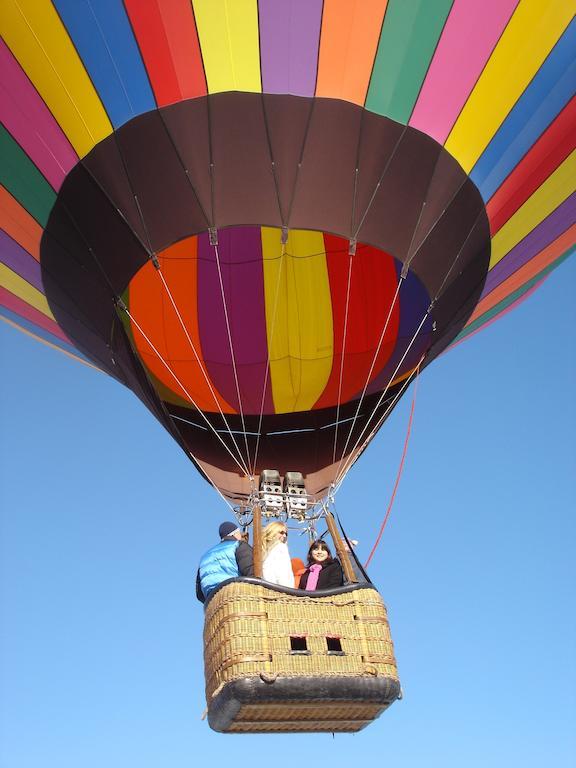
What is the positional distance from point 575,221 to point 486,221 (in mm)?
977

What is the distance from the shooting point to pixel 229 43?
4.29 metres

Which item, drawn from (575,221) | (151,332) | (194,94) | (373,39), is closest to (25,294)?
(151,332)

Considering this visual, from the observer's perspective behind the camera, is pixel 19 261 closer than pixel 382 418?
Yes

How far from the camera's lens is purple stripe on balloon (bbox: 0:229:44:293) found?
525 centimetres

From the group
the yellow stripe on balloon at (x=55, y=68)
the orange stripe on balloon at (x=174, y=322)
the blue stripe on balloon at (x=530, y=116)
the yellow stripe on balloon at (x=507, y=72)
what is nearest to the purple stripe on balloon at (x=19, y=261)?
the orange stripe on balloon at (x=174, y=322)

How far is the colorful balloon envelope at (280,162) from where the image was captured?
4332 mm

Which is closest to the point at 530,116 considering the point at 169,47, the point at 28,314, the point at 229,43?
the point at 229,43

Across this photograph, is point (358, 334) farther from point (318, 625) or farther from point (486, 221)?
point (318, 625)

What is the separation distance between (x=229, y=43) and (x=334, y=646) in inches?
118

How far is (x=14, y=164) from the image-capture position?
4.83 metres

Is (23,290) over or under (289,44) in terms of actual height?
over

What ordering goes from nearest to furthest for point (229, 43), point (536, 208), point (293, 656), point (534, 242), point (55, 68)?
point (293, 656)
point (229, 43)
point (55, 68)
point (536, 208)
point (534, 242)

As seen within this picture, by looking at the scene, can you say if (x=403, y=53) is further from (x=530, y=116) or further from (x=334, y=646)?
(x=334, y=646)

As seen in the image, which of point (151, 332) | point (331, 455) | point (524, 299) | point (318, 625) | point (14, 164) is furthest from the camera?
point (524, 299)
